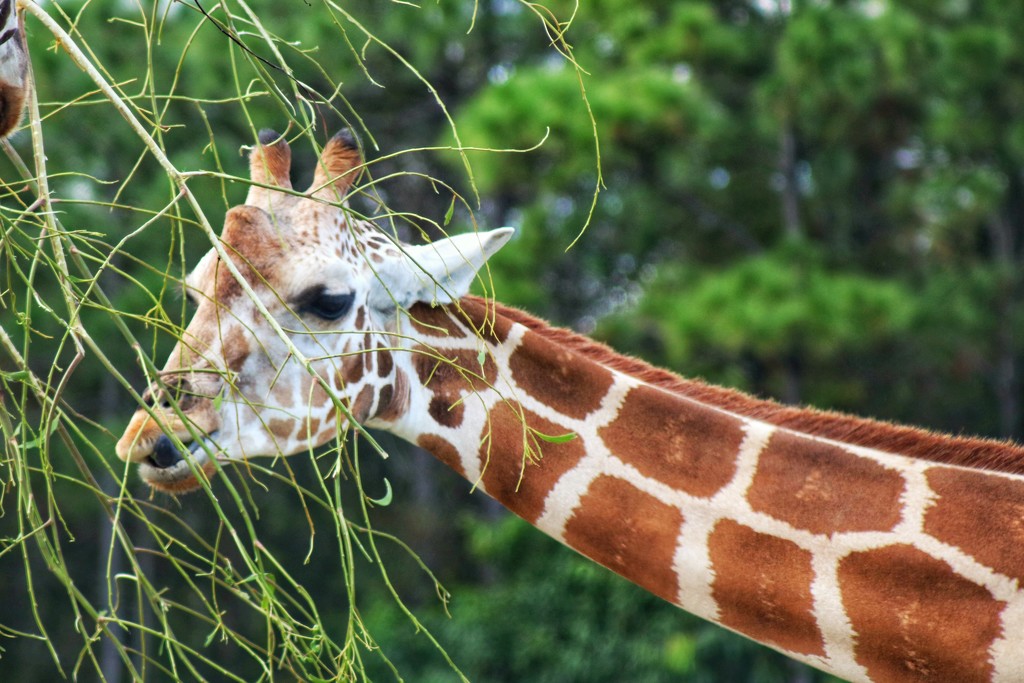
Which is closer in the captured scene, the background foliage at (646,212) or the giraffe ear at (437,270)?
the giraffe ear at (437,270)

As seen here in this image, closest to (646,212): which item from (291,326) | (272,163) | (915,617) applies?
(272,163)

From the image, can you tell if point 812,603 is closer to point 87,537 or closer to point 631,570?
point 631,570

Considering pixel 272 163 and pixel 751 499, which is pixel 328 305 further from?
pixel 751 499

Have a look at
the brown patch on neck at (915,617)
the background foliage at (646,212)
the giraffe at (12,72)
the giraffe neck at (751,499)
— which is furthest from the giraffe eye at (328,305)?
the background foliage at (646,212)

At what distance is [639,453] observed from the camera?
236cm

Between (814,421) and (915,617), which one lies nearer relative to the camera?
(915,617)

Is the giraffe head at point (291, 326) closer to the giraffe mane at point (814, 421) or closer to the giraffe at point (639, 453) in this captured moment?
the giraffe at point (639, 453)

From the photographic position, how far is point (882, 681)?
6.97 ft

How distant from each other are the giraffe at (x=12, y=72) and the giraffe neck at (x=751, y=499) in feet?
2.38

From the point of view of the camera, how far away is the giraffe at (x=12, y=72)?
5.43 feet

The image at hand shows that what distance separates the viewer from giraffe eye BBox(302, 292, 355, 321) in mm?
2400

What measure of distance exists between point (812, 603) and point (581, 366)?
652 millimetres

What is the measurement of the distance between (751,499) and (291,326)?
0.94 metres

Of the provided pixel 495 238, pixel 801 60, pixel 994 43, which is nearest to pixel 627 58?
pixel 801 60
